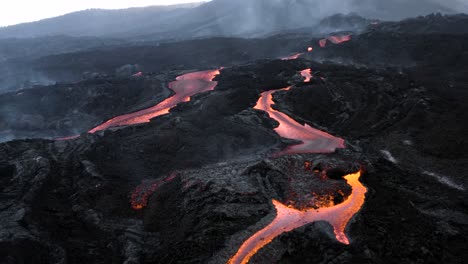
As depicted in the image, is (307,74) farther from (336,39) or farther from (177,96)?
(336,39)

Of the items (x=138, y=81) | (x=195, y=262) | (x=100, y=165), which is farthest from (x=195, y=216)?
(x=138, y=81)

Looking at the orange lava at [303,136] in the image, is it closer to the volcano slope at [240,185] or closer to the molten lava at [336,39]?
the volcano slope at [240,185]

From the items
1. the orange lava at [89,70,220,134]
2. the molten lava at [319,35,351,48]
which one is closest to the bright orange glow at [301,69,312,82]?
the orange lava at [89,70,220,134]

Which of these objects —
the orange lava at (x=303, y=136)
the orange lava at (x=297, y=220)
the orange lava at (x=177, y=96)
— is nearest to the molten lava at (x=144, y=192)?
the orange lava at (x=297, y=220)

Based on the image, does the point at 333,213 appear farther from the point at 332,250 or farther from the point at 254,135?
the point at 254,135

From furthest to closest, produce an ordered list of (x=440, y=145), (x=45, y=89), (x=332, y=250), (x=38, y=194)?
(x=45, y=89)
(x=440, y=145)
(x=38, y=194)
(x=332, y=250)
